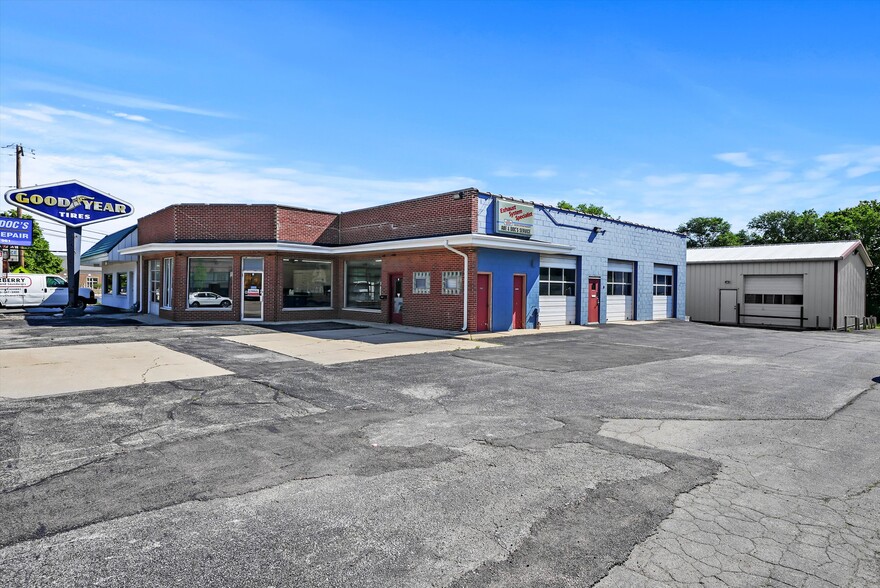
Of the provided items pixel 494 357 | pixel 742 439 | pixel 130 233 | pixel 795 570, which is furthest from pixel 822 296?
pixel 130 233

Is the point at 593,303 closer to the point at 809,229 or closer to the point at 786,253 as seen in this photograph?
the point at 786,253

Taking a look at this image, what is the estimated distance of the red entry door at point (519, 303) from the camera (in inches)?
797

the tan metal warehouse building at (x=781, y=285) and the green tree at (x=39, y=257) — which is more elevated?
the green tree at (x=39, y=257)

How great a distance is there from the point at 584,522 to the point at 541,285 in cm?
1791

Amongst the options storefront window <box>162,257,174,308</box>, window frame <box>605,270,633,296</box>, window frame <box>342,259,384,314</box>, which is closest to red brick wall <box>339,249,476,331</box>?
window frame <box>342,259,384,314</box>

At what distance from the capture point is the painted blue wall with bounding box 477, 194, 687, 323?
69.9 ft

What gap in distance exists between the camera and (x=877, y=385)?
9.95 m

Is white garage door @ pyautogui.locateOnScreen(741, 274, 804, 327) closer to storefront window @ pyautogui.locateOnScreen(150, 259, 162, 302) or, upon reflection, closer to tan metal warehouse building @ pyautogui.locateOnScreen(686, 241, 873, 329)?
tan metal warehouse building @ pyautogui.locateOnScreen(686, 241, 873, 329)

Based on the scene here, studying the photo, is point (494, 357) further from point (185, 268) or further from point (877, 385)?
point (185, 268)

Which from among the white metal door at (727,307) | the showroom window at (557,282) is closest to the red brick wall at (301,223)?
the showroom window at (557,282)

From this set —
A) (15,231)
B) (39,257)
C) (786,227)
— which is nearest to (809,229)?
(786,227)

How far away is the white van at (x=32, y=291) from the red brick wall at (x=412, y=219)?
16.5m

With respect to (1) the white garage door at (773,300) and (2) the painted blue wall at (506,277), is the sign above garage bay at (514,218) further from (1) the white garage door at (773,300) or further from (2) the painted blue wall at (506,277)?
(1) the white garage door at (773,300)

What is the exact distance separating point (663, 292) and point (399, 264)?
1622cm
